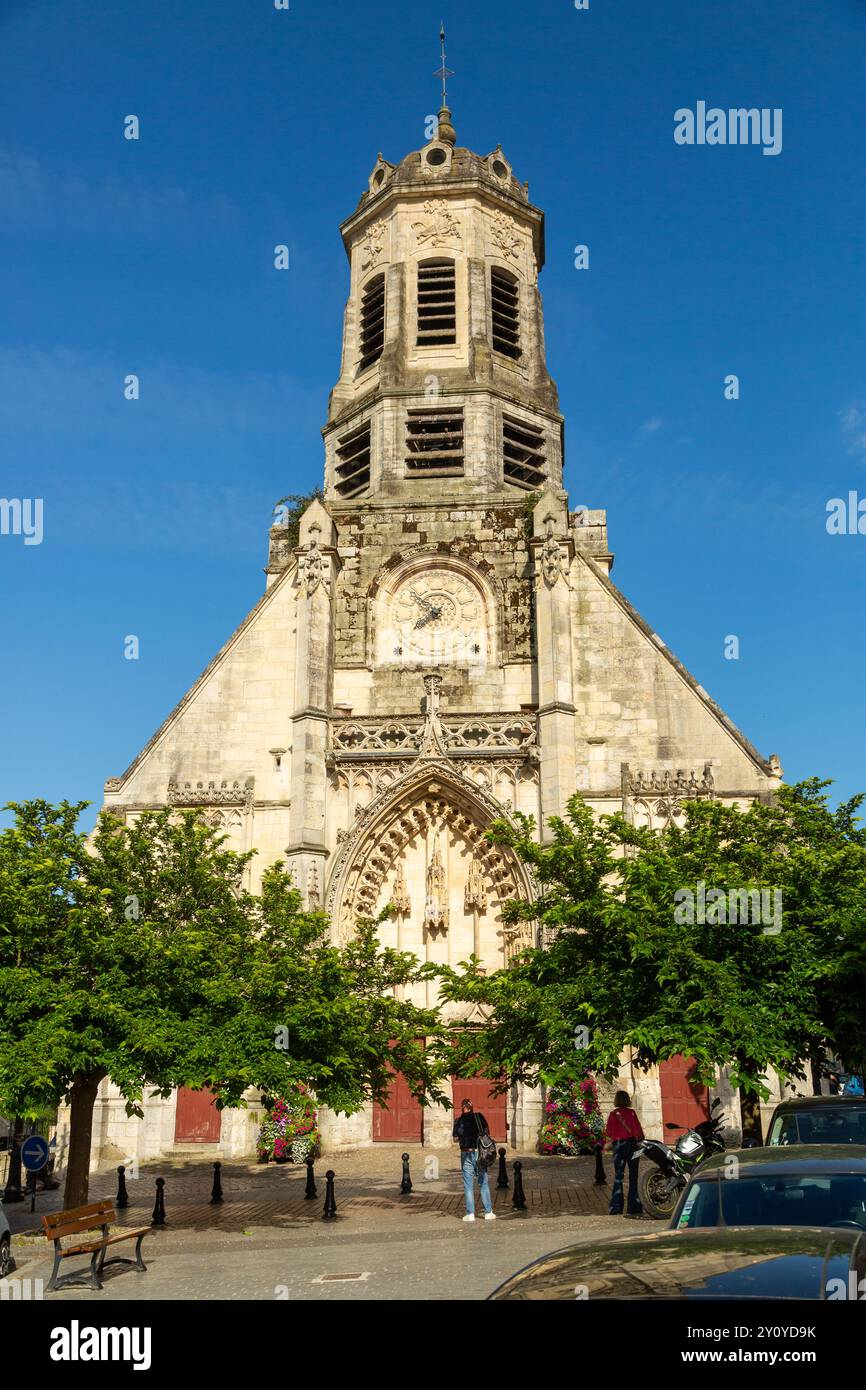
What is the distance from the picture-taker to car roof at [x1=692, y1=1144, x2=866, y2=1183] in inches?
265

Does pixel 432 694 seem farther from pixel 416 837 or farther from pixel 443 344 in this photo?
pixel 443 344

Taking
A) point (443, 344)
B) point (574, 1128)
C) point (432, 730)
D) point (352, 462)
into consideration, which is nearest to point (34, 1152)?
point (574, 1128)

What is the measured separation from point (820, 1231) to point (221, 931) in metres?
12.7

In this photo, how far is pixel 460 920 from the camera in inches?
994

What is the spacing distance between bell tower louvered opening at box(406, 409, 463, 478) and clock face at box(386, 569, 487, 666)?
123 inches

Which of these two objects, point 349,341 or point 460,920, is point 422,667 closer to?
point 460,920

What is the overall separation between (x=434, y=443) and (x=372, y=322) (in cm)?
474

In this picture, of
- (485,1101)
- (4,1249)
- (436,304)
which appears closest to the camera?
(4,1249)

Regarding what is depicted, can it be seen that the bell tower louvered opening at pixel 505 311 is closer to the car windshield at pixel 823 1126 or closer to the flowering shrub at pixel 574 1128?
the flowering shrub at pixel 574 1128

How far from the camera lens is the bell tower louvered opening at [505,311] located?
32.2 metres

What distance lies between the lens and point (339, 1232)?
46.5ft

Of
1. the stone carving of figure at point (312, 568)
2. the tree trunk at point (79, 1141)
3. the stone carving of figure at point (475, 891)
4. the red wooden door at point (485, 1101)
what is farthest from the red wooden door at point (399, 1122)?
the stone carving of figure at point (312, 568)
